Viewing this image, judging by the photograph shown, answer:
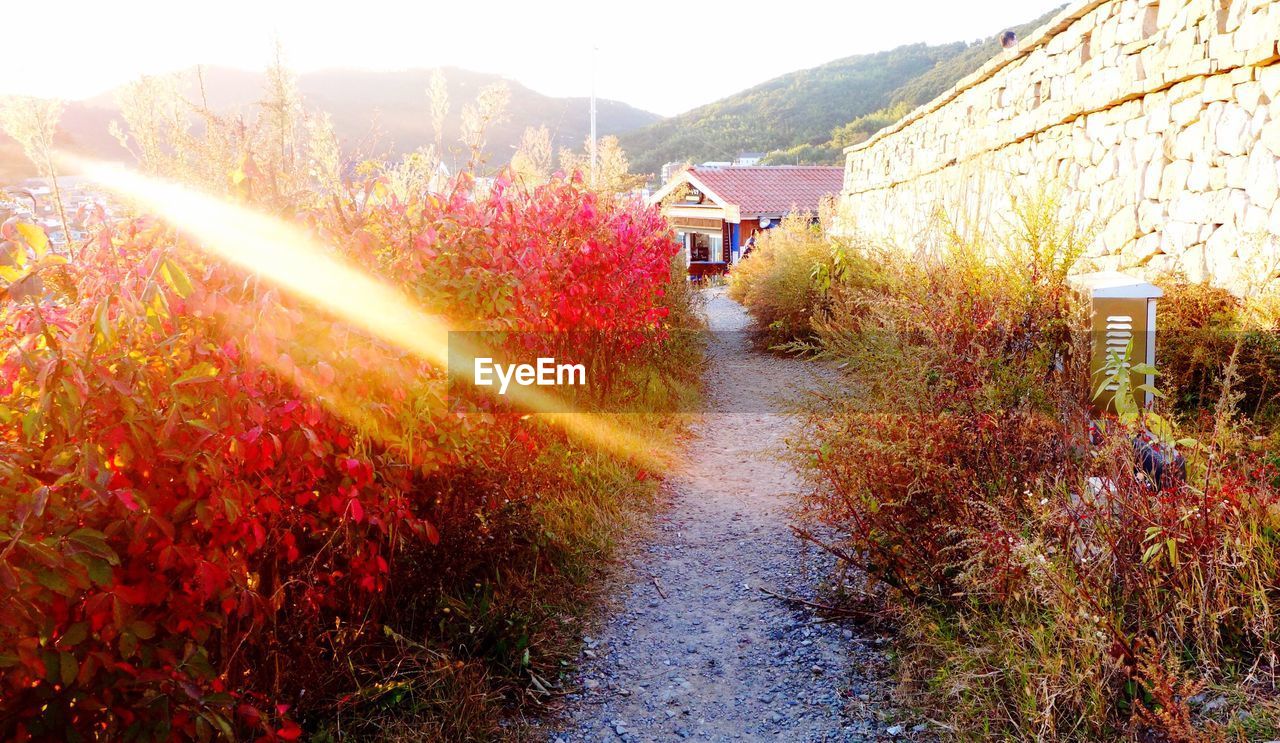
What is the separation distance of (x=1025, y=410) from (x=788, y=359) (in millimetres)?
6678

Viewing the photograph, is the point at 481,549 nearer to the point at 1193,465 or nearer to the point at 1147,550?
the point at 1147,550

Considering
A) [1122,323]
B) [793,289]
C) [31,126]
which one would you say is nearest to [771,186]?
[793,289]

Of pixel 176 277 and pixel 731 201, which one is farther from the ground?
pixel 731 201

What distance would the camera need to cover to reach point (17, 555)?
66.3 inches

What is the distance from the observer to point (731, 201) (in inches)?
1027

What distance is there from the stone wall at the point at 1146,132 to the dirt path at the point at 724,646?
2885 millimetres

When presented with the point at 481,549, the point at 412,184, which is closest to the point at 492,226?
the point at 412,184

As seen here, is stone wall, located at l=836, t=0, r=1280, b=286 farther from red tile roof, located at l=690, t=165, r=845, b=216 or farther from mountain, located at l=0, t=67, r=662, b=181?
mountain, located at l=0, t=67, r=662, b=181

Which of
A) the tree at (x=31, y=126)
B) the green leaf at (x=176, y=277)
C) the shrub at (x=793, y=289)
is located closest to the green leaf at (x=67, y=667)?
the green leaf at (x=176, y=277)

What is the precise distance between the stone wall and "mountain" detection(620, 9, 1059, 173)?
43.8 metres

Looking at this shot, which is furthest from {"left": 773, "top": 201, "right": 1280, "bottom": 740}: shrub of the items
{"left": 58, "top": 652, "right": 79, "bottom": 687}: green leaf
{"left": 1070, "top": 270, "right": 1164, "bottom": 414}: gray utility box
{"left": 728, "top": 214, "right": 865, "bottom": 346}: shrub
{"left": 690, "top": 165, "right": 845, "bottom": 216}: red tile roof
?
{"left": 690, "top": 165, "right": 845, "bottom": 216}: red tile roof

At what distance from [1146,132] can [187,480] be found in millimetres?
6286

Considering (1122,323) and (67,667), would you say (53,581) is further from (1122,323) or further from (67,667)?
(1122,323)

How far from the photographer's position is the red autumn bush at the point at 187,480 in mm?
1741
